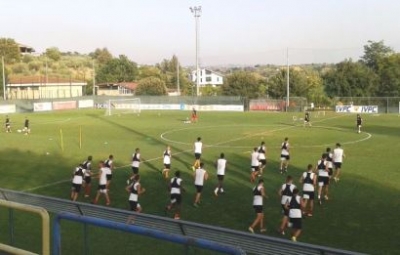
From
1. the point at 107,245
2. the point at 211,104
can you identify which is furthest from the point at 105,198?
the point at 211,104

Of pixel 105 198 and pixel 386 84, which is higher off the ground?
pixel 386 84

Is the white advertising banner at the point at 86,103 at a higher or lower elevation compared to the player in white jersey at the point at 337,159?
higher

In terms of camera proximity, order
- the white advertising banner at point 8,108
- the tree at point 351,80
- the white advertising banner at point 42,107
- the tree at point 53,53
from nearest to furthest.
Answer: the white advertising banner at point 8,108 → the white advertising banner at point 42,107 → the tree at point 351,80 → the tree at point 53,53

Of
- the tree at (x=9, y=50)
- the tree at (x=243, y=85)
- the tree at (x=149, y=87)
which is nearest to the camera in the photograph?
the tree at (x=243, y=85)

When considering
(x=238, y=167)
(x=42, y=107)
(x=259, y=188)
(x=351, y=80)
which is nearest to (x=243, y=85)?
(x=351, y=80)

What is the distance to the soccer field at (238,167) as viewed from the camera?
1558 centimetres

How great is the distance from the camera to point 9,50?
448 feet

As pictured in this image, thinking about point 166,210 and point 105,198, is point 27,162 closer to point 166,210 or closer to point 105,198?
point 105,198

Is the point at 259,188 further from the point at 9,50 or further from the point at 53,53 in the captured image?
the point at 53,53

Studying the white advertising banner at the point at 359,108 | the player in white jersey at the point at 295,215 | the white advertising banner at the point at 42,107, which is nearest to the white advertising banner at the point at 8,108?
the white advertising banner at the point at 42,107

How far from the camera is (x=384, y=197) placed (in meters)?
18.7

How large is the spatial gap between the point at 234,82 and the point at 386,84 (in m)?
28.1

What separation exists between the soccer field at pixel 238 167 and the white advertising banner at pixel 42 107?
2677 centimetres

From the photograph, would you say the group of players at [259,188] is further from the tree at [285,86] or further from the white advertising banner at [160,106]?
the tree at [285,86]
